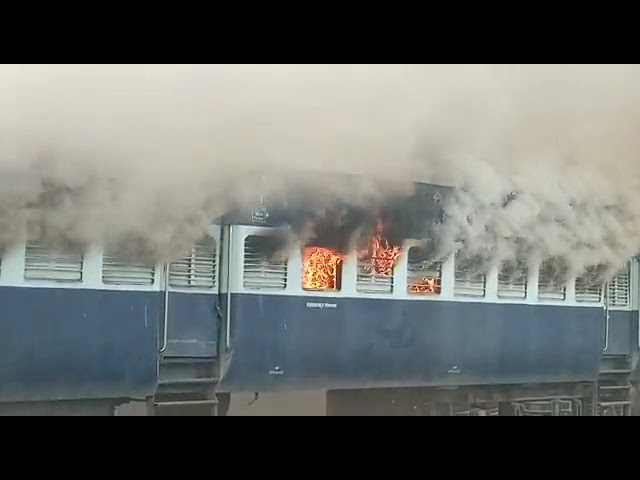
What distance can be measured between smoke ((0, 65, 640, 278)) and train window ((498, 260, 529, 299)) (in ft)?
0.13

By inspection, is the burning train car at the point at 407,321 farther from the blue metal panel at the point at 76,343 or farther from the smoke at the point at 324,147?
the blue metal panel at the point at 76,343

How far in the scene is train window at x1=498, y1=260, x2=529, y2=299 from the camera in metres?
3.18

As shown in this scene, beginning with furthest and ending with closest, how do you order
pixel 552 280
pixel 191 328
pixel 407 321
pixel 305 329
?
pixel 552 280 → pixel 407 321 → pixel 305 329 → pixel 191 328

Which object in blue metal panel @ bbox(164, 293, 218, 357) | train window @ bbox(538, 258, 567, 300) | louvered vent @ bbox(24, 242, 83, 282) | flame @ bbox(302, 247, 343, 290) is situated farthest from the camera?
train window @ bbox(538, 258, 567, 300)

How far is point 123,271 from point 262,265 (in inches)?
18.2

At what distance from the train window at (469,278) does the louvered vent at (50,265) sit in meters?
1.32

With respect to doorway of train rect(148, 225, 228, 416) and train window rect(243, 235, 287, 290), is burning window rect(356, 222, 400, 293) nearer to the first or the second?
train window rect(243, 235, 287, 290)

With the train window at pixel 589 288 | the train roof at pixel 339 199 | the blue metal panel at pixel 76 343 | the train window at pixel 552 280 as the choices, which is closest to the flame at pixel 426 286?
the train roof at pixel 339 199

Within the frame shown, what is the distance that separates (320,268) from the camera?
3.01 meters

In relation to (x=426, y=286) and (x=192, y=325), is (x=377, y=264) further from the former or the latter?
(x=192, y=325)

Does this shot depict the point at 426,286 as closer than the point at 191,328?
No

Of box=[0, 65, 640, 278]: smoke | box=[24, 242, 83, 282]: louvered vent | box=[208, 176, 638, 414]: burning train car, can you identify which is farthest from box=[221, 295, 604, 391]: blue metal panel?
box=[24, 242, 83, 282]: louvered vent

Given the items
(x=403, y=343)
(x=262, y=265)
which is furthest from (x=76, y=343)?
(x=403, y=343)
